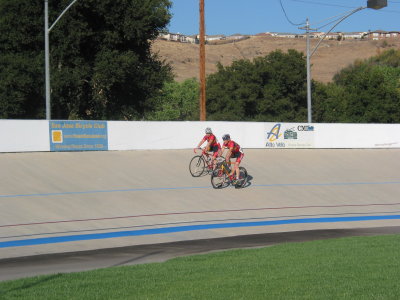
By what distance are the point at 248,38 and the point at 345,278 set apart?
587ft

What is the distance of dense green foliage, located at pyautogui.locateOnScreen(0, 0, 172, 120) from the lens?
122 ft

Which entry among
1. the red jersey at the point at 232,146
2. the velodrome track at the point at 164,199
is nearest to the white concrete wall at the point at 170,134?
the velodrome track at the point at 164,199

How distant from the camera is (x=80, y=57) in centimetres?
3866

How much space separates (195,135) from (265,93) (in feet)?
121

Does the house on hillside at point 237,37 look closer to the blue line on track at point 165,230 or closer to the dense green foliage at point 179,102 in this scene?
the dense green foliage at point 179,102

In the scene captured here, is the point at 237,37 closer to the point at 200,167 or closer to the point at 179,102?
the point at 179,102

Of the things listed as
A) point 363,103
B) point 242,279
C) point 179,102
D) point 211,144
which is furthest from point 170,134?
point 179,102

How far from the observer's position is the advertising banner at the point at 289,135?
32438mm

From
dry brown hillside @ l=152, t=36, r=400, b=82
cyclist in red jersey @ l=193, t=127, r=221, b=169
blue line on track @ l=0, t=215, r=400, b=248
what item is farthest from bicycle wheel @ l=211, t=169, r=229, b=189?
dry brown hillside @ l=152, t=36, r=400, b=82

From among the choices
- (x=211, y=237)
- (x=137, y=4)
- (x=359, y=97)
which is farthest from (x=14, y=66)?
(x=359, y=97)

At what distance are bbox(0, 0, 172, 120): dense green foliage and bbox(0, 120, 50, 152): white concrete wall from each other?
1156 cm

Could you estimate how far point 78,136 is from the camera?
26.8 metres

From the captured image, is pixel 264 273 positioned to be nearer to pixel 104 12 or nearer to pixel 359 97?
pixel 104 12

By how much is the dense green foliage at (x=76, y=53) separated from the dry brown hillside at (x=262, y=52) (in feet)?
328
